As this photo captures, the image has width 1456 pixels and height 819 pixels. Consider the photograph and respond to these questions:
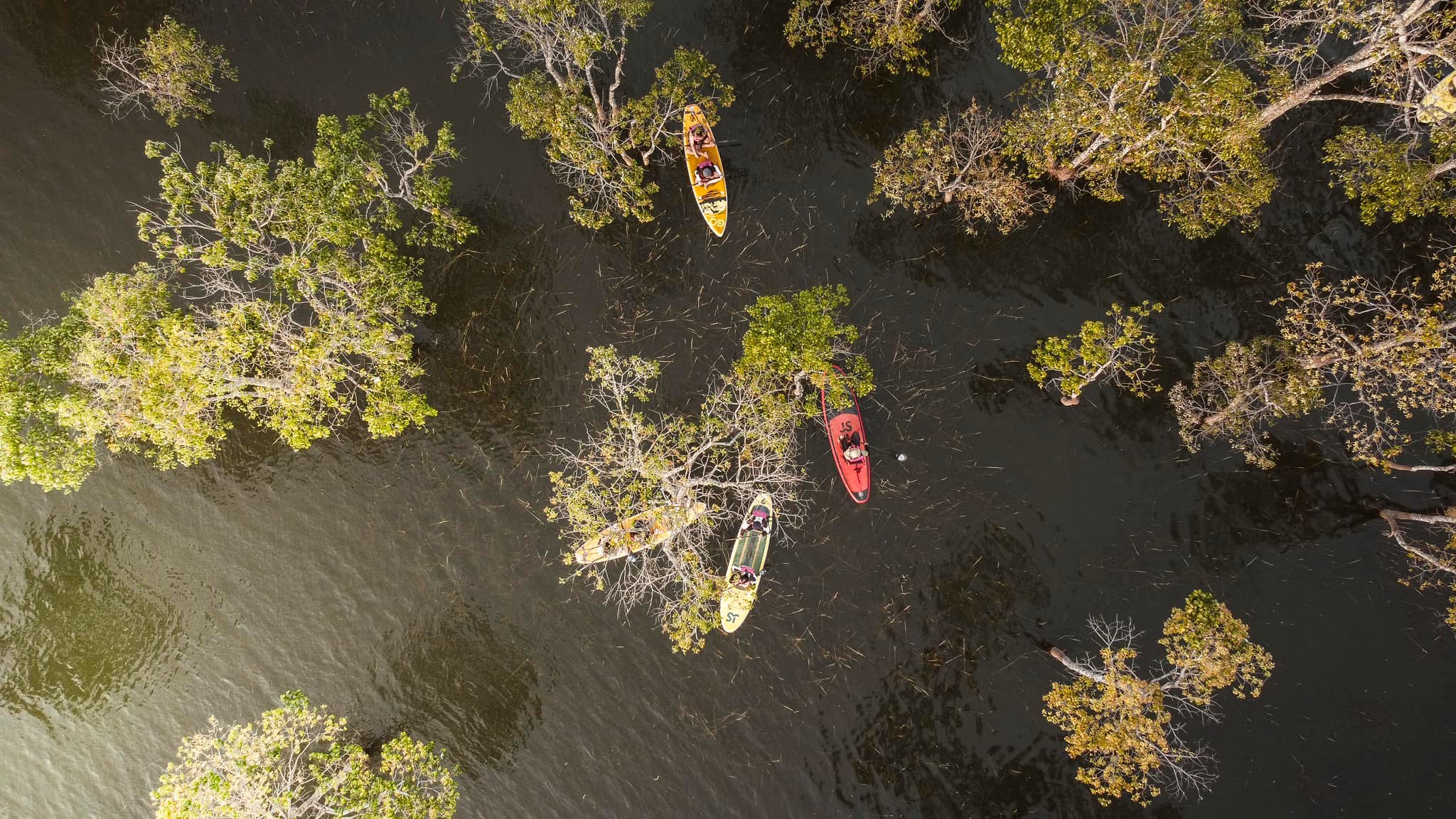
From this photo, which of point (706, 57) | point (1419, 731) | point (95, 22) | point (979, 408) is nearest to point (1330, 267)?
point (979, 408)

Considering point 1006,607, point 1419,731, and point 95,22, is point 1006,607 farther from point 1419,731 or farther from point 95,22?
point 95,22

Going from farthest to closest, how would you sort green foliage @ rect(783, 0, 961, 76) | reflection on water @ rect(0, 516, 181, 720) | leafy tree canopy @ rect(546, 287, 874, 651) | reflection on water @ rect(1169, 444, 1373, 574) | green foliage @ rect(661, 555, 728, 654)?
reflection on water @ rect(0, 516, 181, 720) → reflection on water @ rect(1169, 444, 1373, 574) → green foliage @ rect(783, 0, 961, 76) → leafy tree canopy @ rect(546, 287, 874, 651) → green foliage @ rect(661, 555, 728, 654)

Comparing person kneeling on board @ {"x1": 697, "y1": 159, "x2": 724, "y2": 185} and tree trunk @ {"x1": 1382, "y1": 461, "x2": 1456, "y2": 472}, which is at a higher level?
person kneeling on board @ {"x1": 697, "y1": 159, "x2": 724, "y2": 185}

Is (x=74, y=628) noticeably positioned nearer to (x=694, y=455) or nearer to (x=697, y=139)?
(x=694, y=455)

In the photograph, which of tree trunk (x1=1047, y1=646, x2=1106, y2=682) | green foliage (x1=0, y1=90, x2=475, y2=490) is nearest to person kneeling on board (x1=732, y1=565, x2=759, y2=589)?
tree trunk (x1=1047, y1=646, x2=1106, y2=682)

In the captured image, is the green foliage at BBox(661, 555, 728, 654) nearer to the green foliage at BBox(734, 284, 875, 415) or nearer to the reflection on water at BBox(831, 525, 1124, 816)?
the reflection on water at BBox(831, 525, 1124, 816)

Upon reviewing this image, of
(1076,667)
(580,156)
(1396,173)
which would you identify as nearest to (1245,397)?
(1396,173)
